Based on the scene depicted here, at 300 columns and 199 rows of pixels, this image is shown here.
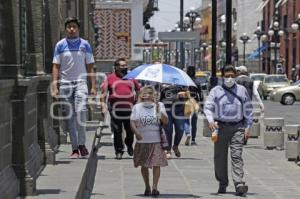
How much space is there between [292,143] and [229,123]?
5.19m

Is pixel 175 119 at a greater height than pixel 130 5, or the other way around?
pixel 130 5

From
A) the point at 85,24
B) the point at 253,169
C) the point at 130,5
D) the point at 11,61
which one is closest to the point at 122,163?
the point at 253,169

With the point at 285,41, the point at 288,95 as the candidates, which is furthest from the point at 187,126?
the point at 285,41

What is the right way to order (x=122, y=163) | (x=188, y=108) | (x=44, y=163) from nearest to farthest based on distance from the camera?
(x=44, y=163)
(x=122, y=163)
(x=188, y=108)

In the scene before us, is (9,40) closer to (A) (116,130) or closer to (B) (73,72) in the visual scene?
(B) (73,72)

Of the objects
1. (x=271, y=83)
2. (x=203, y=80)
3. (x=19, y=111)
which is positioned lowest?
(x=271, y=83)

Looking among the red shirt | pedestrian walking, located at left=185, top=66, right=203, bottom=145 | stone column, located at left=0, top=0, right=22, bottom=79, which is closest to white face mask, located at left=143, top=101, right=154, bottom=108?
stone column, located at left=0, top=0, right=22, bottom=79

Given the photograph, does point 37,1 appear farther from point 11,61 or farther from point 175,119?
point 175,119

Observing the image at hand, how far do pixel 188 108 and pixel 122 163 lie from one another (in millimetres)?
3449

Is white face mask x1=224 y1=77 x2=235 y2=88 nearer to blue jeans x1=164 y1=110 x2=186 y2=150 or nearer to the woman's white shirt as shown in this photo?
the woman's white shirt

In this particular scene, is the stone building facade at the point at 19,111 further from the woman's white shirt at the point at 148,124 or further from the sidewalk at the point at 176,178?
the woman's white shirt at the point at 148,124

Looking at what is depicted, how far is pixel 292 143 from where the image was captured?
1809 cm

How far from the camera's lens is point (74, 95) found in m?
14.1

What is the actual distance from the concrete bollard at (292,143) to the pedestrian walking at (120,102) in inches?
122
